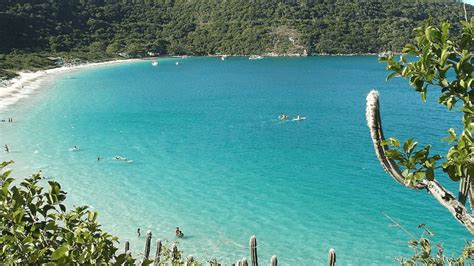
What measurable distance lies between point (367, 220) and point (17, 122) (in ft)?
144

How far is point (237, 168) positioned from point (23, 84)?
63.4 meters

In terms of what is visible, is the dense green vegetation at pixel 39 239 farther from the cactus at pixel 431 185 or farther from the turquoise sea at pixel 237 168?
the turquoise sea at pixel 237 168

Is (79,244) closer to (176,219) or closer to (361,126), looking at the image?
(176,219)

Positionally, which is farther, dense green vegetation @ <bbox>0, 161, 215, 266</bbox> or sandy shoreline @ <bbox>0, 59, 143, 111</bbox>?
Result: sandy shoreline @ <bbox>0, 59, 143, 111</bbox>

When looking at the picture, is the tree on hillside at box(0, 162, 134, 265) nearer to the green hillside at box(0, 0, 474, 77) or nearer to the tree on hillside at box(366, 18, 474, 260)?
the tree on hillside at box(366, 18, 474, 260)

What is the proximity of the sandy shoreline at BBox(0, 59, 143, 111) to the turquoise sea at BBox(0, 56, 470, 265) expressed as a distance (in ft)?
8.31

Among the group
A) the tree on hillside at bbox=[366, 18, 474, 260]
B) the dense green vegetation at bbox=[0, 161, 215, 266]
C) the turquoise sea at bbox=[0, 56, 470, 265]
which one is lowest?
the turquoise sea at bbox=[0, 56, 470, 265]

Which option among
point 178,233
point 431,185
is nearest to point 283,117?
point 178,233

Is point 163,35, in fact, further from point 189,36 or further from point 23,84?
point 23,84

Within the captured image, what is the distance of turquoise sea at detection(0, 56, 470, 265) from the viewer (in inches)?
976

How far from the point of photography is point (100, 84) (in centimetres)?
9562

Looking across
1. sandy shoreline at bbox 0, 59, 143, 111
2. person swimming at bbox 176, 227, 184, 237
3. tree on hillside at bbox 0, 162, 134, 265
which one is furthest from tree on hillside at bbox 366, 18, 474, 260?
sandy shoreline at bbox 0, 59, 143, 111

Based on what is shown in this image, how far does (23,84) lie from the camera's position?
278 feet

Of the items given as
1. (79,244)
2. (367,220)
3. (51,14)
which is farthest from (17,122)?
(51,14)
